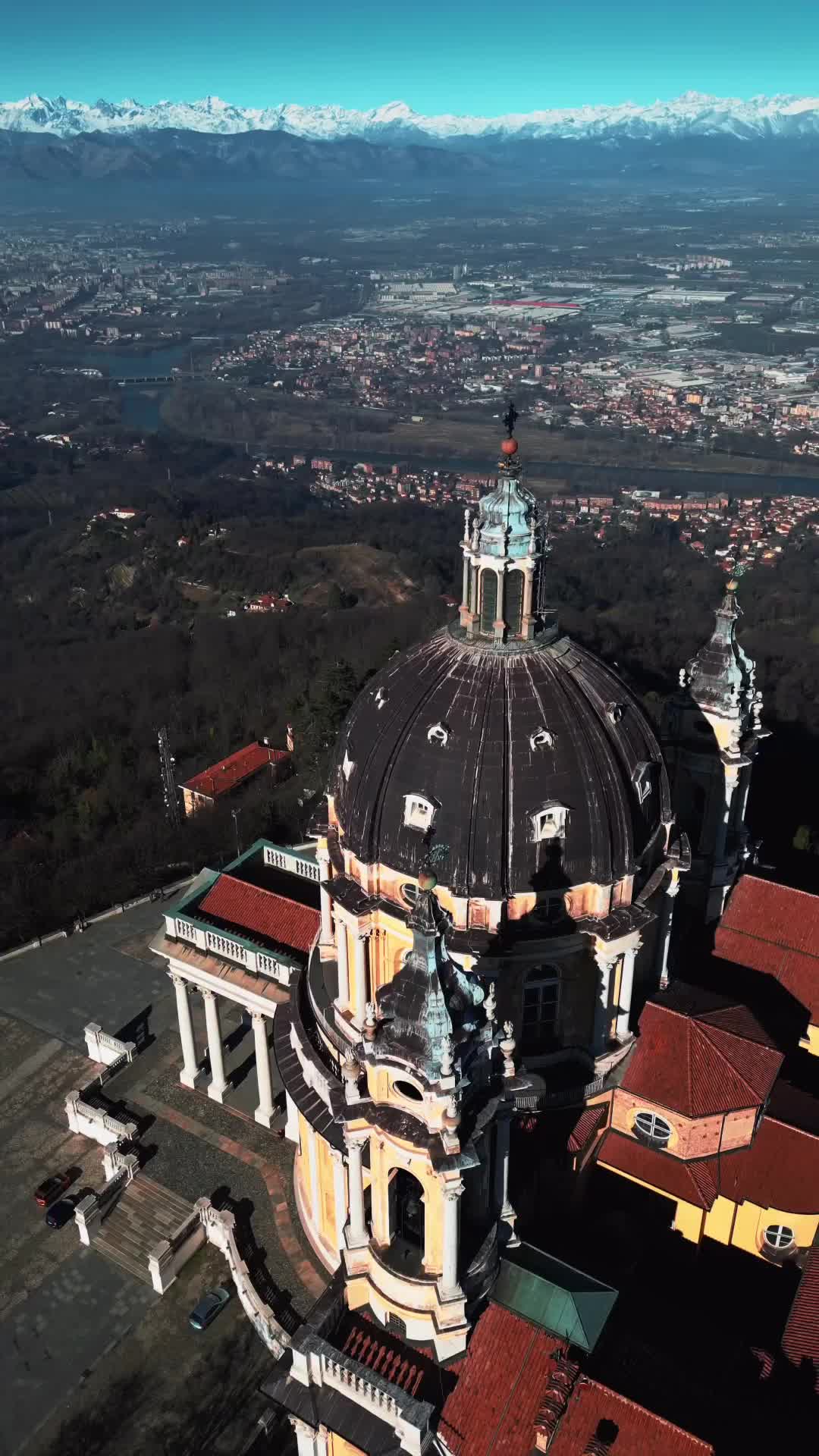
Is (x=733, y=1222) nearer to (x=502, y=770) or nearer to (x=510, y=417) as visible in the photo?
(x=502, y=770)

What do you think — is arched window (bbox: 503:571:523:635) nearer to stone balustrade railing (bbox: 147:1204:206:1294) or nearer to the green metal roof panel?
the green metal roof panel

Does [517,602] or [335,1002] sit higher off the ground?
[517,602]

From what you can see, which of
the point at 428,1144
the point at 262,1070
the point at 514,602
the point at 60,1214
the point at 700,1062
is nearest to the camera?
the point at 428,1144

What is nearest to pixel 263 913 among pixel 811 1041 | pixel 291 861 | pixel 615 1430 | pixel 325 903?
pixel 291 861

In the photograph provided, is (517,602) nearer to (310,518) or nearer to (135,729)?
(135,729)

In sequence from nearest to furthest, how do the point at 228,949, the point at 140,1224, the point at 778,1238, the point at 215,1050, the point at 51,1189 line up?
A: the point at 778,1238
the point at 140,1224
the point at 228,949
the point at 51,1189
the point at 215,1050

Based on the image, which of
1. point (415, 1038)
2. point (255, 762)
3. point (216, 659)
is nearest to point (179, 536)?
point (216, 659)

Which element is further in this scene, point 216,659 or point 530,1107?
point 216,659

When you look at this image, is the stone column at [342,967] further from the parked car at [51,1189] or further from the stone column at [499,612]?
the parked car at [51,1189]
